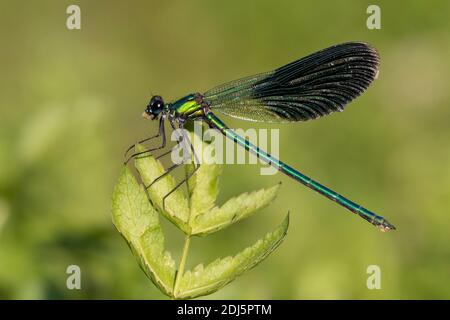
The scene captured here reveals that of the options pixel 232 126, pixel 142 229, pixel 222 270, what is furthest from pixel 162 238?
pixel 232 126

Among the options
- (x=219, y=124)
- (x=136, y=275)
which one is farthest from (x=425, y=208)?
(x=136, y=275)

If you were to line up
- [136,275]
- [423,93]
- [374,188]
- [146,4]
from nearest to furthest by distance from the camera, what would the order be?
[136,275] < [374,188] < [423,93] < [146,4]

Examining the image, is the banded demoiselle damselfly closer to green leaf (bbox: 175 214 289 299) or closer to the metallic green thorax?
the metallic green thorax

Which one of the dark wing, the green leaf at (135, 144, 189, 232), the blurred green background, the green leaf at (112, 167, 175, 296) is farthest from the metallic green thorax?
the green leaf at (112, 167, 175, 296)

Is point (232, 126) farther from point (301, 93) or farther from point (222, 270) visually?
point (222, 270)

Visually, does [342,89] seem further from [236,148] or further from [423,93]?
[423,93]

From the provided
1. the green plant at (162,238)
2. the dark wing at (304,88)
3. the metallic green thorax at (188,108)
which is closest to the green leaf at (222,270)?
the green plant at (162,238)
